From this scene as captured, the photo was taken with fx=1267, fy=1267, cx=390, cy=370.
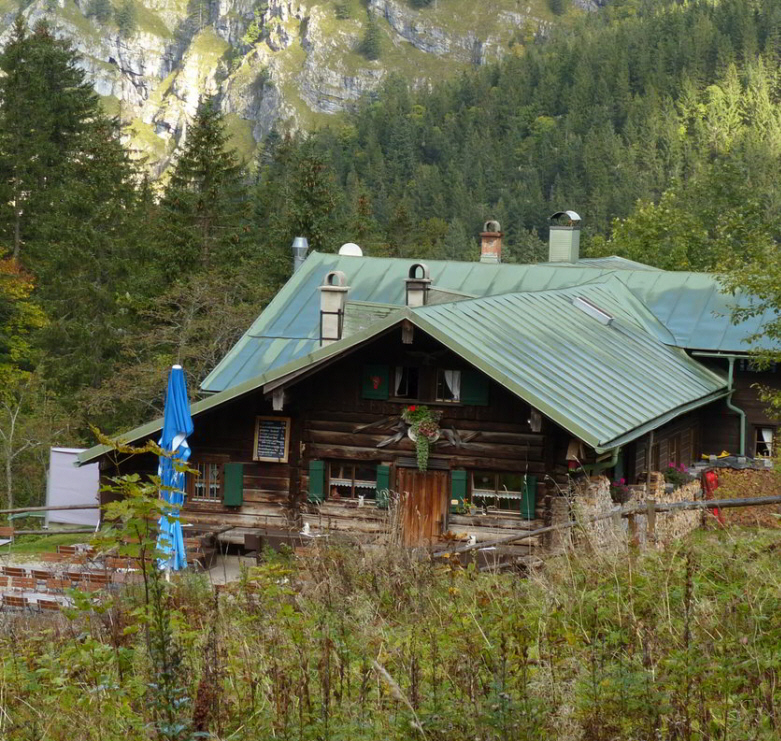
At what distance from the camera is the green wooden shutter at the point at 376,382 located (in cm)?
2077

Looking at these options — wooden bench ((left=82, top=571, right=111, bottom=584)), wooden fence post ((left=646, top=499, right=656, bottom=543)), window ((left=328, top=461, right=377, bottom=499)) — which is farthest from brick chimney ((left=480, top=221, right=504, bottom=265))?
wooden fence post ((left=646, top=499, right=656, bottom=543))

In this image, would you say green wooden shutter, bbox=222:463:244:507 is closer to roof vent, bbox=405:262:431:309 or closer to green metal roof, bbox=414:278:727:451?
green metal roof, bbox=414:278:727:451

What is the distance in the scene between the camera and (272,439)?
21.6 metres

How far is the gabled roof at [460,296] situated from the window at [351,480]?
233 inches

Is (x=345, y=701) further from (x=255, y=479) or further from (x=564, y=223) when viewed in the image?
(x=564, y=223)

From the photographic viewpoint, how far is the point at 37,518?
33.2 m

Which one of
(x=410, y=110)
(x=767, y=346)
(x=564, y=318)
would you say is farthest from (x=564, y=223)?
(x=410, y=110)

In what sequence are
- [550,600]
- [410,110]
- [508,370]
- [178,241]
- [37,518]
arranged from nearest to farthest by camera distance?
[550,600]
[508,370]
[37,518]
[178,241]
[410,110]

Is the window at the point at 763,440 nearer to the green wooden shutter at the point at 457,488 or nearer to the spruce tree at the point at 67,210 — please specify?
the green wooden shutter at the point at 457,488

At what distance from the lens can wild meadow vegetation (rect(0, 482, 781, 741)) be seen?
232 inches

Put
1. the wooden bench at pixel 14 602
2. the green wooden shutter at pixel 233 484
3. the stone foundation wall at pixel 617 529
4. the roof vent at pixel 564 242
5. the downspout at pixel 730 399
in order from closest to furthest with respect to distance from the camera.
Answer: the stone foundation wall at pixel 617 529, the wooden bench at pixel 14 602, the green wooden shutter at pixel 233 484, the downspout at pixel 730 399, the roof vent at pixel 564 242

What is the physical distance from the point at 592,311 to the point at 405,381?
698 centimetres

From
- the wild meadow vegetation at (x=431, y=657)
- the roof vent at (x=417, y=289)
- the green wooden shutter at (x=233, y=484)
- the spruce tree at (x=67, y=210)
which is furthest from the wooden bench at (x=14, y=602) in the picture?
the spruce tree at (x=67, y=210)

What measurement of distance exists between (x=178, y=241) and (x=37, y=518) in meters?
17.5
